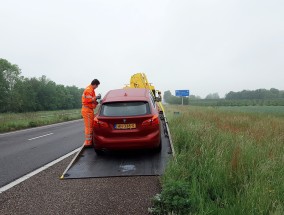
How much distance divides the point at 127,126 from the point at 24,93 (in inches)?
2875

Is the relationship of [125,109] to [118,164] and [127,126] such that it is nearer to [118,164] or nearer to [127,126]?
[127,126]

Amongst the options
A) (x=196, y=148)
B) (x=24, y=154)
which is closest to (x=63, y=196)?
(x=196, y=148)

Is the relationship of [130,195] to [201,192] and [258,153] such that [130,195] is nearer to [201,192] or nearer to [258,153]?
[201,192]

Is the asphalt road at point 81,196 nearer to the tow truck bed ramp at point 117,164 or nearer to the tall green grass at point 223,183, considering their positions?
the tow truck bed ramp at point 117,164

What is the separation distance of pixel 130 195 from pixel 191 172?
116cm

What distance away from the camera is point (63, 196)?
14.7ft

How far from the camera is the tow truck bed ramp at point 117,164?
5.66m

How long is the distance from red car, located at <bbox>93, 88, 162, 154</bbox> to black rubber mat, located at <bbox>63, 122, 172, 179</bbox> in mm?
356

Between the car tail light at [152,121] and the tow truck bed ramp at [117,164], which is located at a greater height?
the car tail light at [152,121]

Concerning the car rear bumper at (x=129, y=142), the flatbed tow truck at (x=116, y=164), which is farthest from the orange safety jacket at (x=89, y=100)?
the car rear bumper at (x=129, y=142)

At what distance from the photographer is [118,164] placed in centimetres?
631

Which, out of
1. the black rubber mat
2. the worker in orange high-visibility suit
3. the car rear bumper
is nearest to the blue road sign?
the worker in orange high-visibility suit

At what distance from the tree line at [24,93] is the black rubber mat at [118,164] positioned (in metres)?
61.1

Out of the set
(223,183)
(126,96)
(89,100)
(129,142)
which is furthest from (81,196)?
(89,100)
